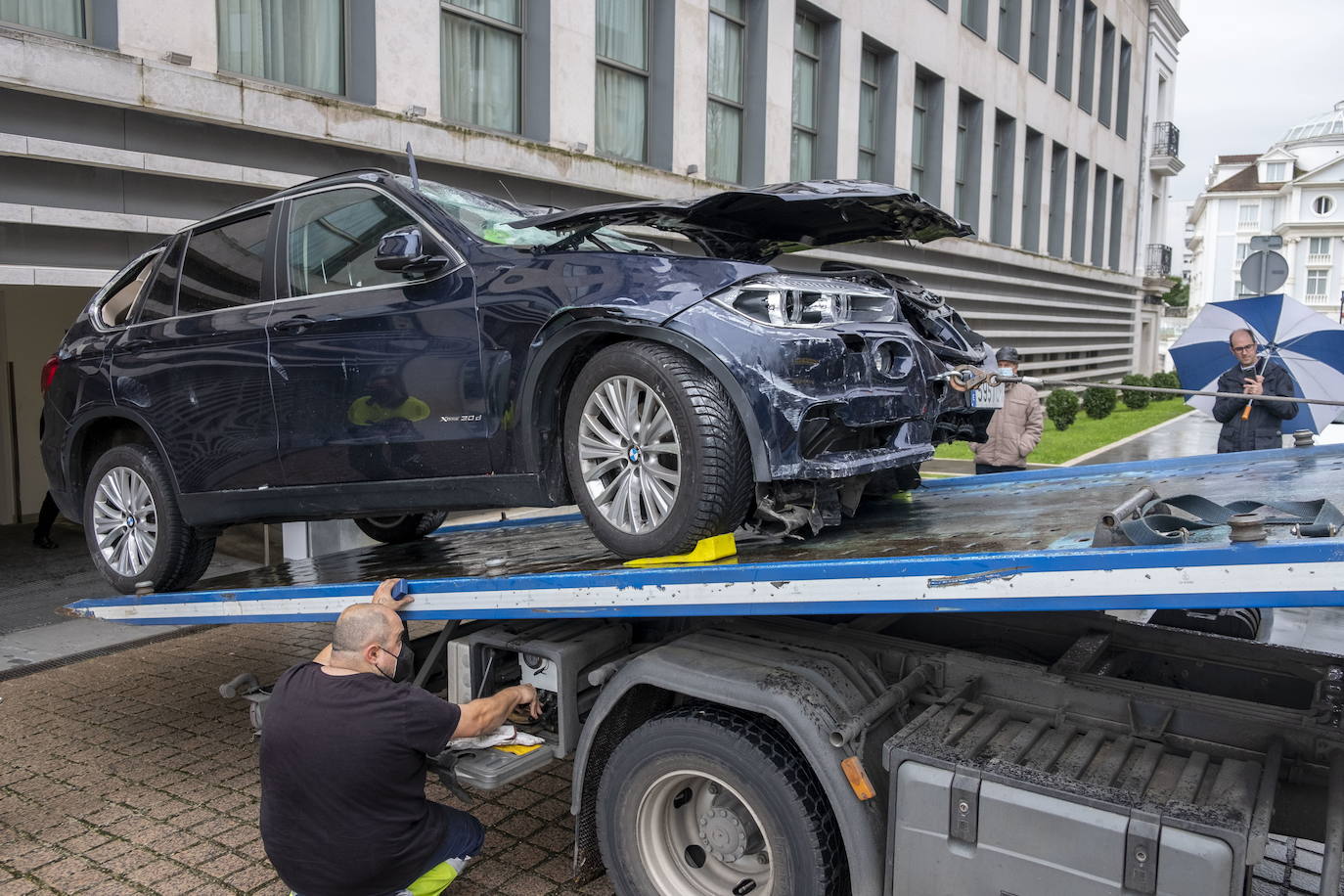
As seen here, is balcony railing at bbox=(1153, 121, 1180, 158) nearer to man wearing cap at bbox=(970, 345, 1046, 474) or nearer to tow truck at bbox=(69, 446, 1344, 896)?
man wearing cap at bbox=(970, 345, 1046, 474)

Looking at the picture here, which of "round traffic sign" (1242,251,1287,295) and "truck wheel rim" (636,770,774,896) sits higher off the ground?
"round traffic sign" (1242,251,1287,295)

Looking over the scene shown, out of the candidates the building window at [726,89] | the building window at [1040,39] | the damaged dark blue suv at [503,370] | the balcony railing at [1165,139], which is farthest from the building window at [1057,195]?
the damaged dark blue suv at [503,370]

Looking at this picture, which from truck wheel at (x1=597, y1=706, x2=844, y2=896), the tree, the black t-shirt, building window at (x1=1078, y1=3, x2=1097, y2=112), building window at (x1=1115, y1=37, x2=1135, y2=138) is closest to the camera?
truck wheel at (x1=597, y1=706, x2=844, y2=896)

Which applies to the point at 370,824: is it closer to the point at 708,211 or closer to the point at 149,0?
the point at 708,211

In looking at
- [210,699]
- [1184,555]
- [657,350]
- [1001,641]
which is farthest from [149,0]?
[1184,555]

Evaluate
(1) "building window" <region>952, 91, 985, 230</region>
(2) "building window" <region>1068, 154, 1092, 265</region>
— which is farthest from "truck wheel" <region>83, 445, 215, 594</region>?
(2) "building window" <region>1068, 154, 1092, 265</region>

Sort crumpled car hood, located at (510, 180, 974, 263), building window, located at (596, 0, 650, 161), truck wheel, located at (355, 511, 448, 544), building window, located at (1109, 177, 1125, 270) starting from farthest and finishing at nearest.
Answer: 1. building window, located at (1109, 177, 1125, 270)
2. building window, located at (596, 0, 650, 161)
3. truck wheel, located at (355, 511, 448, 544)
4. crumpled car hood, located at (510, 180, 974, 263)

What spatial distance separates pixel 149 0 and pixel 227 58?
887 mm

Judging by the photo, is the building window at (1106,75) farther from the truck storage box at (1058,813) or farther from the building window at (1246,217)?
the building window at (1246,217)

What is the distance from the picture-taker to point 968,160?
20.5m

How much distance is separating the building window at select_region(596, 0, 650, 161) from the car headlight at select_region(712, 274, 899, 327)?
27.6 ft

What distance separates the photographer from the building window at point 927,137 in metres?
18.7

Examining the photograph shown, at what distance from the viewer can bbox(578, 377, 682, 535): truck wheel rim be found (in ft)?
11.6

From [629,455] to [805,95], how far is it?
42.5 feet
